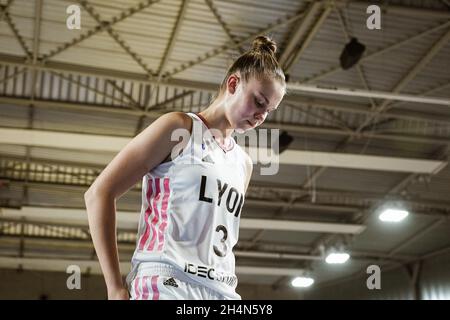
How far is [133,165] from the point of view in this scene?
5.34 feet

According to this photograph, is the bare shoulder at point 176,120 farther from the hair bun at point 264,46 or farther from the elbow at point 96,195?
the hair bun at point 264,46

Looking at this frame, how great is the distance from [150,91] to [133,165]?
25.5ft

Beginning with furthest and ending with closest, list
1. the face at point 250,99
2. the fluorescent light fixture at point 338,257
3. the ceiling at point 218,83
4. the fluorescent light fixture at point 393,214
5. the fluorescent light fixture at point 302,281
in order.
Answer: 1. the fluorescent light fixture at point 302,281
2. the fluorescent light fixture at point 338,257
3. the fluorescent light fixture at point 393,214
4. the ceiling at point 218,83
5. the face at point 250,99

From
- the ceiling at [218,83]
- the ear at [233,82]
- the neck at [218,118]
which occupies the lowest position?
the neck at [218,118]

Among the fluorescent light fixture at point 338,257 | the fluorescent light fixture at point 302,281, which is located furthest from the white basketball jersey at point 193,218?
the fluorescent light fixture at point 302,281

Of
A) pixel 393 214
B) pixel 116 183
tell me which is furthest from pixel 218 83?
pixel 116 183

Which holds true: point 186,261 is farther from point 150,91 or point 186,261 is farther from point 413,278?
point 413,278

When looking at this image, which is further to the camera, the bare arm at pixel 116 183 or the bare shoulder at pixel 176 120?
the bare shoulder at pixel 176 120

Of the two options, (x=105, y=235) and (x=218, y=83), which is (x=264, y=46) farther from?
(x=218, y=83)

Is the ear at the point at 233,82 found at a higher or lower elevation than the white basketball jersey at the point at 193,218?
higher

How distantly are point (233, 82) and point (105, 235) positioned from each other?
26.1 inches

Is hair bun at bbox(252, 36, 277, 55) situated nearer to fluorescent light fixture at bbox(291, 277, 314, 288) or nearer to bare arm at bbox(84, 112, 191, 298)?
bare arm at bbox(84, 112, 191, 298)

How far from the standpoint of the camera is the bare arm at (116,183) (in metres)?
1.53
